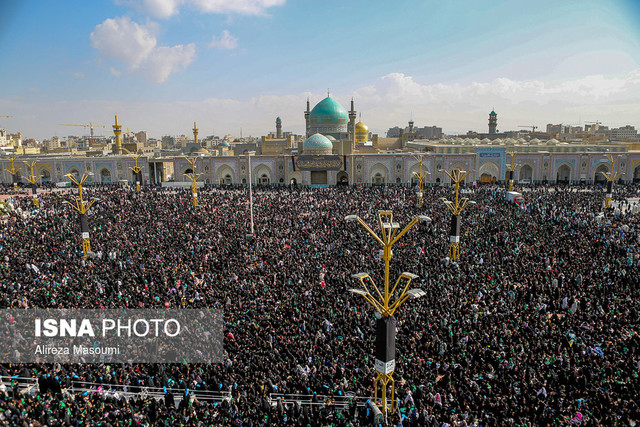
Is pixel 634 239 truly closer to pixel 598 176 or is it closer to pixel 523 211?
pixel 523 211

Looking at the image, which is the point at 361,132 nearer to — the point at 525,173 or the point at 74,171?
the point at 525,173

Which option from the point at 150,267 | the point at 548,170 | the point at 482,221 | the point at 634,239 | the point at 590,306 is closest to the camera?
the point at 590,306

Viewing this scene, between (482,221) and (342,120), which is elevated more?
(342,120)

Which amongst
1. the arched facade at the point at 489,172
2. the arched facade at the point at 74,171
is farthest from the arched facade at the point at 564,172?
the arched facade at the point at 74,171

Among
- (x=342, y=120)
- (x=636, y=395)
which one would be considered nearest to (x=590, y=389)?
(x=636, y=395)

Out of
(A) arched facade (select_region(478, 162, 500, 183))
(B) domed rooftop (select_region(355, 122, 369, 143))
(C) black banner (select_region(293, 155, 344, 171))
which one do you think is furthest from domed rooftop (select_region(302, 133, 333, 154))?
(A) arched facade (select_region(478, 162, 500, 183))

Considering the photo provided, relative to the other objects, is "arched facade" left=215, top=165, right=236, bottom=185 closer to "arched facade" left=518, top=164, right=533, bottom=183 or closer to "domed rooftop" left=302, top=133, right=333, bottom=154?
"domed rooftop" left=302, top=133, right=333, bottom=154

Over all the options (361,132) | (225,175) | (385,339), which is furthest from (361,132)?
(385,339)

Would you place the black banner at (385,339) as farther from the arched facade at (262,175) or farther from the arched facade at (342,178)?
the arched facade at (262,175)
